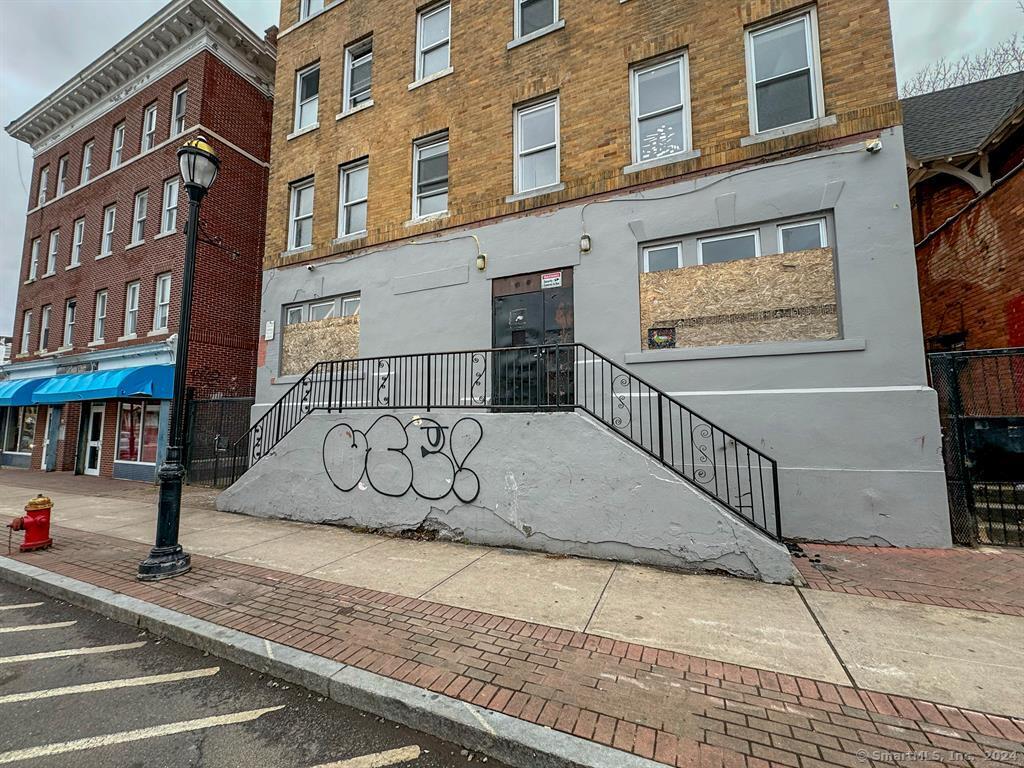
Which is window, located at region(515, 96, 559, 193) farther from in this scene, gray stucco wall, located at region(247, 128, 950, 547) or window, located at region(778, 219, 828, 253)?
window, located at region(778, 219, 828, 253)

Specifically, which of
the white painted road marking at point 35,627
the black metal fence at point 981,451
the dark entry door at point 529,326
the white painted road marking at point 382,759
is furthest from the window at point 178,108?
the black metal fence at point 981,451

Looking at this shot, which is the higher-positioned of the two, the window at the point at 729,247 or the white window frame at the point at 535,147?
the white window frame at the point at 535,147

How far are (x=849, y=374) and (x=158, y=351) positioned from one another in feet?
55.9

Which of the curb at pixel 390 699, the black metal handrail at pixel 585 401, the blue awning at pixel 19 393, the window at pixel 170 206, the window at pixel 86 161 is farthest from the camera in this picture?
the window at pixel 86 161

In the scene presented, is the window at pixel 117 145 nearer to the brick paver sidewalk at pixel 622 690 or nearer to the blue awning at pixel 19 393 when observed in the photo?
the blue awning at pixel 19 393

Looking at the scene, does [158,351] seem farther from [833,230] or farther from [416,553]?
[833,230]

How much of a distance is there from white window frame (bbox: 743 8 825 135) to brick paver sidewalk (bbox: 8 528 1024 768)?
763 cm

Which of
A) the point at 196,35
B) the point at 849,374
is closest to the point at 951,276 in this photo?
the point at 849,374

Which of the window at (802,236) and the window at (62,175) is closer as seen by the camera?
the window at (802,236)

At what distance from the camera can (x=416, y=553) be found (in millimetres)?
6227

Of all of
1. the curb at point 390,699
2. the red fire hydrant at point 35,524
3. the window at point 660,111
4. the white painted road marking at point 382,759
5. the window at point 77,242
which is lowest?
the white painted road marking at point 382,759

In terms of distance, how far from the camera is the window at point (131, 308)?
15602mm

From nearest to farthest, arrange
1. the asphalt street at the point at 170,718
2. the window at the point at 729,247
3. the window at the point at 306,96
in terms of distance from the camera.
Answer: the asphalt street at the point at 170,718 → the window at the point at 729,247 → the window at the point at 306,96

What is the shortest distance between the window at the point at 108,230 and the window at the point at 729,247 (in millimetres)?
20034
